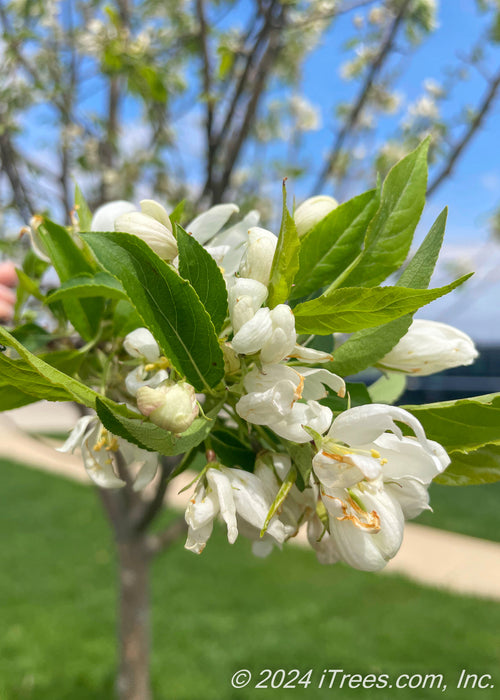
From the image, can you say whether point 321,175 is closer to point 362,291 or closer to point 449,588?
point 362,291

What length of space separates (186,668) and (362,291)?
12.5ft

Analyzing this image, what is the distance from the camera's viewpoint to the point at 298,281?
655 mm

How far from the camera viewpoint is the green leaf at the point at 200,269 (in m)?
0.52

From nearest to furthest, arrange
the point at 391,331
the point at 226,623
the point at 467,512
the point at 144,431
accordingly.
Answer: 1. the point at 144,431
2. the point at 391,331
3. the point at 226,623
4. the point at 467,512

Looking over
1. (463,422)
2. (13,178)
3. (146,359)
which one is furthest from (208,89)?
(463,422)

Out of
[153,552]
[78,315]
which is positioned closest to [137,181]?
[153,552]

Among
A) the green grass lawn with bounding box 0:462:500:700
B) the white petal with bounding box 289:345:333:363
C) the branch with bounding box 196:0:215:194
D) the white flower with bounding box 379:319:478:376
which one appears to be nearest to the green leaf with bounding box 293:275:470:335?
the white petal with bounding box 289:345:333:363

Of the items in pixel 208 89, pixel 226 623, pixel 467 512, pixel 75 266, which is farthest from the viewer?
pixel 467 512

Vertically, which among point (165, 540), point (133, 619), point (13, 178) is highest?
point (13, 178)

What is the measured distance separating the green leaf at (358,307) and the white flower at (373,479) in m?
0.08

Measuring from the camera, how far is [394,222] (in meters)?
0.62

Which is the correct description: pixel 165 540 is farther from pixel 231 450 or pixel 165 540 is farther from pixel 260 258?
pixel 260 258

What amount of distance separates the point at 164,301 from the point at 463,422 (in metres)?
0.29

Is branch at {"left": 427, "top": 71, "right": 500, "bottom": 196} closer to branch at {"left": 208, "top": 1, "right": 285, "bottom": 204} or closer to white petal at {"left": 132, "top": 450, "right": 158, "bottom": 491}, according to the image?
branch at {"left": 208, "top": 1, "right": 285, "bottom": 204}
